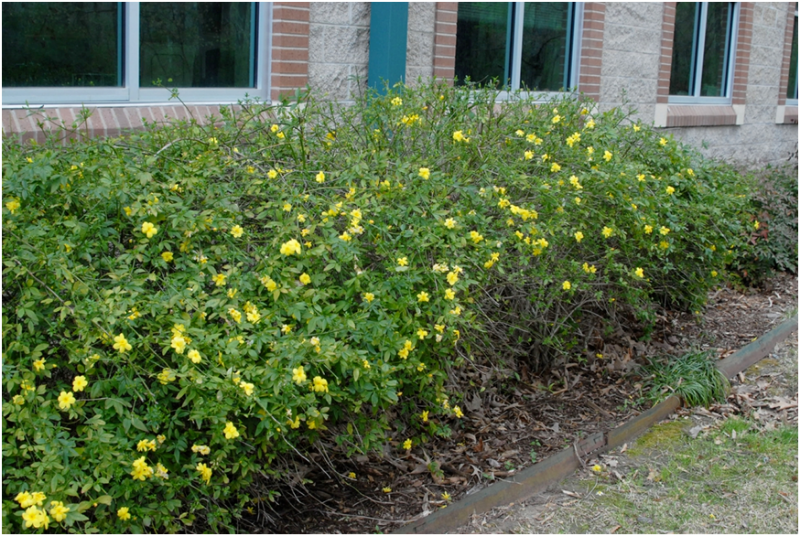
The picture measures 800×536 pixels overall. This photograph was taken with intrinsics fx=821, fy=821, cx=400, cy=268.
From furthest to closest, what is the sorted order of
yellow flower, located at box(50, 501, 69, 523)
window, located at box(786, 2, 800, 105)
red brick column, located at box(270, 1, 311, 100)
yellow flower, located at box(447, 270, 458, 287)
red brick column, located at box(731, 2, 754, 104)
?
window, located at box(786, 2, 800, 105), red brick column, located at box(731, 2, 754, 104), red brick column, located at box(270, 1, 311, 100), yellow flower, located at box(447, 270, 458, 287), yellow flower, located at box(50, 501, 69, 523)

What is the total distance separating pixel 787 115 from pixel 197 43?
10.7m

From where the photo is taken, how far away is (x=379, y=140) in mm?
4324

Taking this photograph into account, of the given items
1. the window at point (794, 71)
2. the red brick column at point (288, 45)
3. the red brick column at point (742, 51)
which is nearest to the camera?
the red brick column at point (288, 45)

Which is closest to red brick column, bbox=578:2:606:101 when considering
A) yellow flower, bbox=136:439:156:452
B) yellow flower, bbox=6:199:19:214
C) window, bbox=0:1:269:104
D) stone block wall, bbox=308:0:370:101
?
stone block wall, bbox=308:0:370:101

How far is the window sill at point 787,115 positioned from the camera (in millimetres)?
13109

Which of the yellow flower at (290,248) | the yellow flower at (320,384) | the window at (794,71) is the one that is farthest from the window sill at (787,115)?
the yellow flower at (320,384)

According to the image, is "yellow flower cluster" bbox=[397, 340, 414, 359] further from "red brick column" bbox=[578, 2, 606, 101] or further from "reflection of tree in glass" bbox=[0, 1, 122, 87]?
"red brick column" bbox=[578, 2, 606, 101]

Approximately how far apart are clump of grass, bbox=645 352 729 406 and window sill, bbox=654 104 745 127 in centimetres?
552

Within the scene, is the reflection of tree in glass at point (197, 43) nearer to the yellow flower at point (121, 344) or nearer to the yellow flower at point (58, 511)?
the yellow flower at point (121, 344)

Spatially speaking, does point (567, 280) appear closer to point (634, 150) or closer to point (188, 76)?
point (634, 150)

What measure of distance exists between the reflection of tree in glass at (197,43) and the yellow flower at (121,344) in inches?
135

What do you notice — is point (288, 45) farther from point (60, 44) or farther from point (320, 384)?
point (320, 384)

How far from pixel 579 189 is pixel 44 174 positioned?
2661 mm

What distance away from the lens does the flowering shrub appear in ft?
8.77
